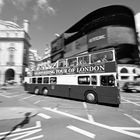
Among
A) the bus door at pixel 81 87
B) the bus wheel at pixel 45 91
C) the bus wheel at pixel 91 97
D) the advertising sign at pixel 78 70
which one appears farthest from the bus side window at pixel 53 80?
the bus wheel at pixel 91 97

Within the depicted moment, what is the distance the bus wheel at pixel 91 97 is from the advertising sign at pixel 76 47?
1555 inches

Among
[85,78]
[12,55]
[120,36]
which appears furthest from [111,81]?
[12,55]

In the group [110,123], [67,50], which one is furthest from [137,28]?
[110,123]

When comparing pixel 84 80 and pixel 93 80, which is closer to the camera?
pixel 93 80

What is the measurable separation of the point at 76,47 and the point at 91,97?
1763 inches

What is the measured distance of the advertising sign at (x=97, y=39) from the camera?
42.7 metres

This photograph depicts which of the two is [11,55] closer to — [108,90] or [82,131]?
[108,90]

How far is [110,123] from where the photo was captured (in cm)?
580

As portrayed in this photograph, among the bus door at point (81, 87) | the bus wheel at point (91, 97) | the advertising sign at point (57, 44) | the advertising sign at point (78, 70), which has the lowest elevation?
the bus wheel at point (91, 97)

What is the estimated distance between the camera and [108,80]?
9688 millimetres

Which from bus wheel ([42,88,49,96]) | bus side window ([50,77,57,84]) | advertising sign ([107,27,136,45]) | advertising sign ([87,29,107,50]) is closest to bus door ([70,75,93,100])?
bus side window ([50,77,57,84])

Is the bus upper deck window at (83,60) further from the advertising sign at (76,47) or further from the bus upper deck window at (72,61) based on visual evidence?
the advertising sign at (76,47)

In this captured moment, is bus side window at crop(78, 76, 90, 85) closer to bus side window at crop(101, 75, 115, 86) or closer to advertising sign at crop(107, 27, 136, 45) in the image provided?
bus side window at crop(101, 75, 115, 86)

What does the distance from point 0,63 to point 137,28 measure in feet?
181
